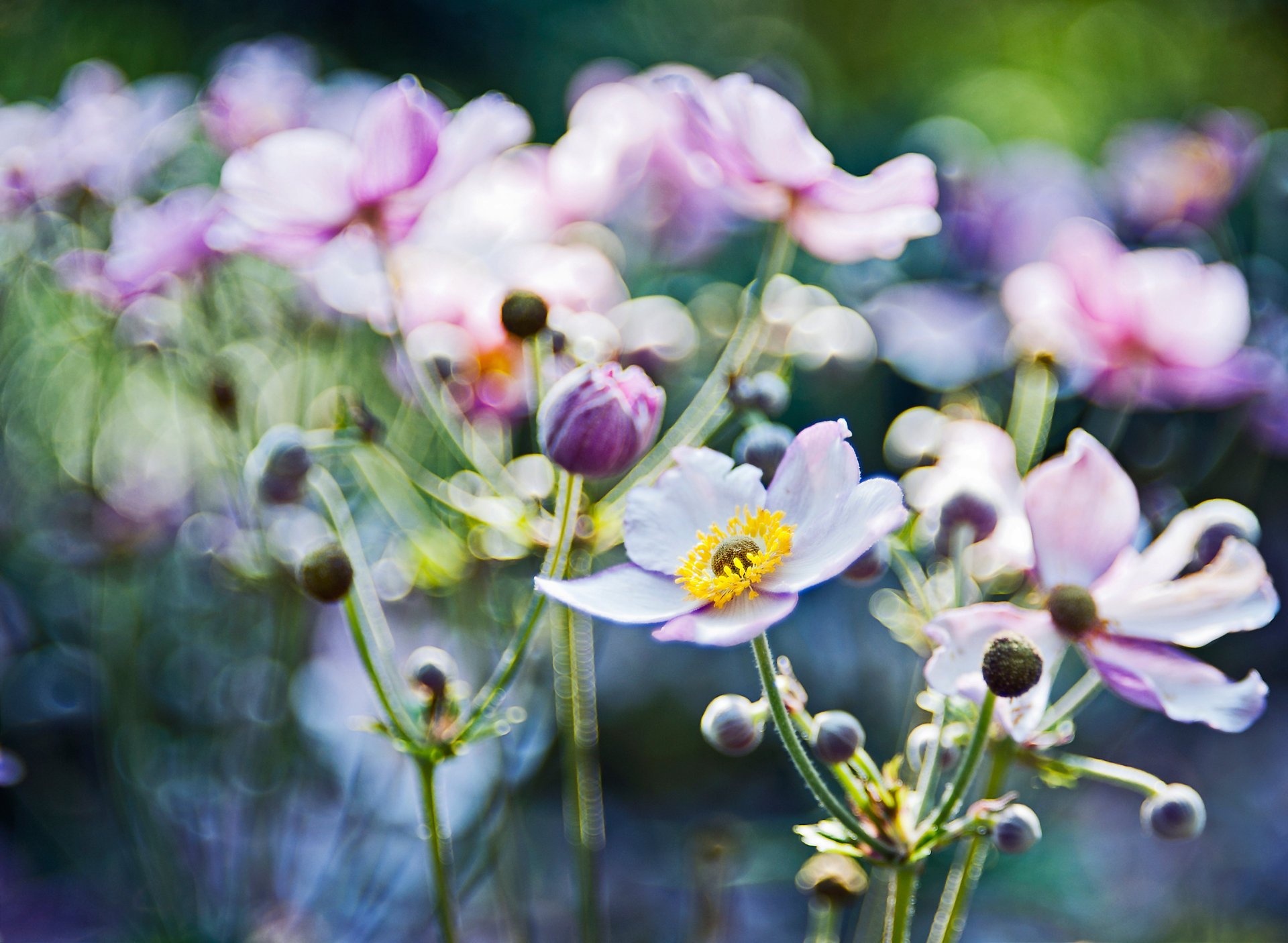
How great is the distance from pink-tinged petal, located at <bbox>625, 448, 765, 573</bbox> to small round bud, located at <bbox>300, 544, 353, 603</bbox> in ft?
0.67

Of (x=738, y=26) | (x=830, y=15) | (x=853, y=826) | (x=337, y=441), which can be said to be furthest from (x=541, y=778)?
(x=830, y=15)

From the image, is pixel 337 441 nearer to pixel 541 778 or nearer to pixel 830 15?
pixel 541 778

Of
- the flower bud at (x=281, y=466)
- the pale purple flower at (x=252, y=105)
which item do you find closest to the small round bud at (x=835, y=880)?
the flower bud at (x=281, y=466)

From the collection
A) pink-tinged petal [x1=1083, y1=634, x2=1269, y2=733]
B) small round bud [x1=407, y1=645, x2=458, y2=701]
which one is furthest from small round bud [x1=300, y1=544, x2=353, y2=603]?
pink-tinged petal [x1=1083, y1=634, x2=1269, y2=733]

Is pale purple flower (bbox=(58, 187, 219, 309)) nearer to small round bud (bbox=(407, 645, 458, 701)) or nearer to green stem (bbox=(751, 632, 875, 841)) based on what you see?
small round bud (bbox=(407, 645, 458, 701))

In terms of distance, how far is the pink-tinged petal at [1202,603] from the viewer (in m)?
0.73

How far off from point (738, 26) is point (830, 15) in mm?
759

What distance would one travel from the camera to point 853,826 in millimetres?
645

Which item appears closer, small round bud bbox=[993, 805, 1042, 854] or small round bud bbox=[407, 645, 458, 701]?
small round bud bbox=[993, 805, 1042, 854]

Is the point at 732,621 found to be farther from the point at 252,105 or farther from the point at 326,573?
the point at 252,105

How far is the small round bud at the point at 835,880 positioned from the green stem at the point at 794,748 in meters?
0.20

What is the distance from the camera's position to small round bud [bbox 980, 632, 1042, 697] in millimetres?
619

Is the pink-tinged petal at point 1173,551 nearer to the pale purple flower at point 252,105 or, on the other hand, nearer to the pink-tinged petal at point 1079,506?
the pink-tinged petal at point 1079,506

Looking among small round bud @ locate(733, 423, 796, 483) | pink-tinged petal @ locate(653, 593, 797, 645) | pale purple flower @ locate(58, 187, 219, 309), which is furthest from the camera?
pale purple flower @ locate(58, 187, 219, 309)
